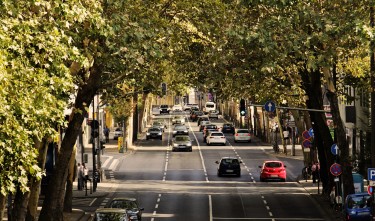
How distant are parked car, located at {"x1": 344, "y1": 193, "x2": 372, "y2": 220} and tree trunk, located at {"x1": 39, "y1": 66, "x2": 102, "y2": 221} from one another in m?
11.2

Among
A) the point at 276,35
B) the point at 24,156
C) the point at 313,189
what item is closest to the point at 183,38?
the point at 276,35

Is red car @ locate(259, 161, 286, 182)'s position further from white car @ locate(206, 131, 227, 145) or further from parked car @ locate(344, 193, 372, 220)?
white car @ locate(206, 131, 227, 145)

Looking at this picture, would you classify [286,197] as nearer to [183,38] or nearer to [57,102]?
[183,38]

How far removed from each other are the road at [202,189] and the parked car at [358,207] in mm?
4555

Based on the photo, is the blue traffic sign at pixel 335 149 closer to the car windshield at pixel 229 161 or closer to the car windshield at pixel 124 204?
the car windshield at pixel 124 204

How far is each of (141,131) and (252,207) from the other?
247 ft

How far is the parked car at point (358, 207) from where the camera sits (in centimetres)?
4388

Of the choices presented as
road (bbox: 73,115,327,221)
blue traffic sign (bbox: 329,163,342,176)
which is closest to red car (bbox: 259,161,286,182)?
road (bbox: 73,115,327,221)

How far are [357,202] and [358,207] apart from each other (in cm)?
31

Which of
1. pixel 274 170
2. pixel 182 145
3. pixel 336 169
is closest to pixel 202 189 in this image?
pixel 274 170

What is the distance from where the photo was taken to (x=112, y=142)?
111250 millimetres

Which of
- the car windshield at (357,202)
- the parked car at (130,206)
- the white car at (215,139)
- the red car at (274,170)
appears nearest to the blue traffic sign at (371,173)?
the car windshield at (357,202)

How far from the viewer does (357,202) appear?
4438 centimetres

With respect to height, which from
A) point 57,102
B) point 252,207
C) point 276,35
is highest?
point 276,35
